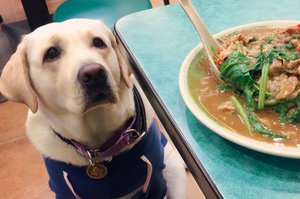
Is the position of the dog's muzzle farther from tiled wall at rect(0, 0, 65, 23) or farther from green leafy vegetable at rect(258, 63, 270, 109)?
tiled wall at rect(0, 0, 65, 23)

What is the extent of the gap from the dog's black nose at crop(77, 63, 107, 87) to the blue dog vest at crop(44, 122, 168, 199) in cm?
26

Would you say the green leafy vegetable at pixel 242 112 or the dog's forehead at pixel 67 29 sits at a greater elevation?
the dog's forehead at pixel 67 29

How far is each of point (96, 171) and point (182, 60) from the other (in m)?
0.39

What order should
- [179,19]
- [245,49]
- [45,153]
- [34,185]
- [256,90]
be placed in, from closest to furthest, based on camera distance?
[256,90], [245,49], [45,153], [179,19], [34,185]

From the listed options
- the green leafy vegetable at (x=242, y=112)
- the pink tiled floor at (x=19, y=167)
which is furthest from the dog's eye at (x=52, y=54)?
the pink tiled floor at (x=19, y=167)

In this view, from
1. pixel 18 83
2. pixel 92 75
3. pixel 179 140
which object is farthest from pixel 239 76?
pixel 18 83

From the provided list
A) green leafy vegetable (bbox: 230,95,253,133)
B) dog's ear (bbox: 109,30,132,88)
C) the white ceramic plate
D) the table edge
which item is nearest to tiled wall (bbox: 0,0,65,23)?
dog's ear (bbox: 109,30,132,88)

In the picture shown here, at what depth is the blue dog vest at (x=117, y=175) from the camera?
0.93 meters

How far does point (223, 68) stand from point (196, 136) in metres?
0.17

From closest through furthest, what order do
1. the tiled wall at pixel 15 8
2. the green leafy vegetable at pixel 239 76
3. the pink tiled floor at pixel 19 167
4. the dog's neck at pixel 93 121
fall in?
the green leafy vegetable at pixel 239 76 → the dog's neck at pixel 93 121 → the pink tiled floor at pixel 19 167 → the tiled wall at pixel 15 8

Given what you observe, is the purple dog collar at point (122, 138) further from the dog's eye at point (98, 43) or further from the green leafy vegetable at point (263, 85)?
the green leafy vegetable at point (263, 85)

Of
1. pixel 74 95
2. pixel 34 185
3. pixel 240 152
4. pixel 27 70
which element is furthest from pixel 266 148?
pixel 34 185

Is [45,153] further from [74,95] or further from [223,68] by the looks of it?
[223,68]

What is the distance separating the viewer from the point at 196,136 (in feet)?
2.23
